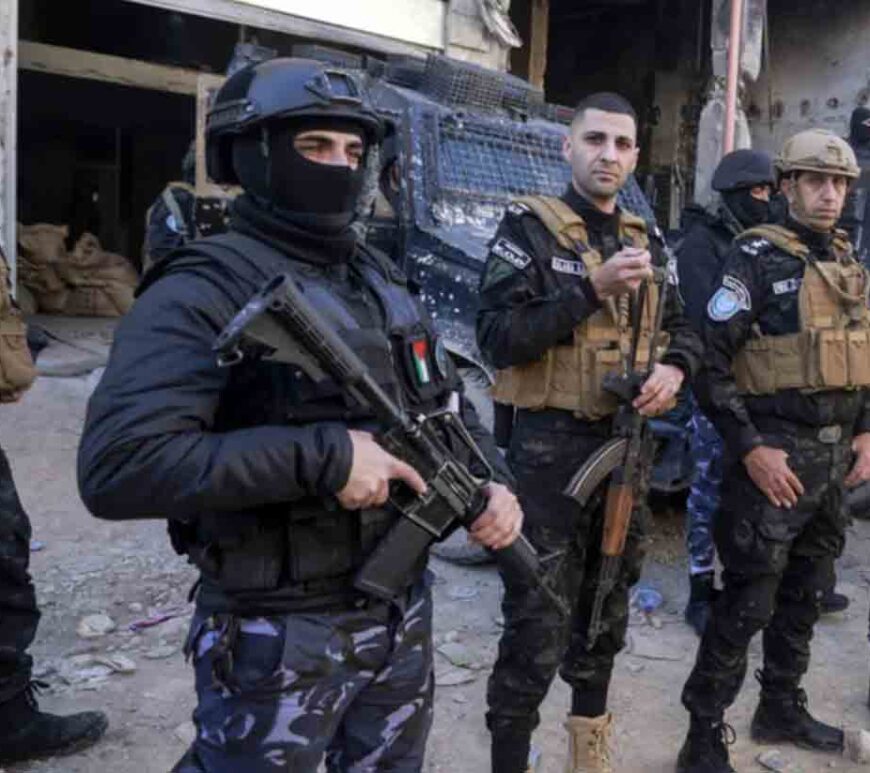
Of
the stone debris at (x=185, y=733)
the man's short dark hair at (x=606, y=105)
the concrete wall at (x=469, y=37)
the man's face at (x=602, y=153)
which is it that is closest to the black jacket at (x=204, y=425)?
the man's face at (x=602, y=153)

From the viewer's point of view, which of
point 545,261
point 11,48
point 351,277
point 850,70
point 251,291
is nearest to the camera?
point 251,291

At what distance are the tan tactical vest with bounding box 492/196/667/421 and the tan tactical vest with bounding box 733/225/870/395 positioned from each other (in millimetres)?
451

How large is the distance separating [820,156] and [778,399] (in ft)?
2.26

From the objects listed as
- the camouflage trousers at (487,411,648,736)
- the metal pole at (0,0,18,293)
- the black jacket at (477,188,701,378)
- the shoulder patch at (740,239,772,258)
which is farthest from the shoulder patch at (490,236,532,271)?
the metal pole at (0,0,18,293)

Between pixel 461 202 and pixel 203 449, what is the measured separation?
381 centimetres

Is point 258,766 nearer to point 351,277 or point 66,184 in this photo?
point 351,277

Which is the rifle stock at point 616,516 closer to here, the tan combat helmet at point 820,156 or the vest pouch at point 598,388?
the vest pouch at point 598,388

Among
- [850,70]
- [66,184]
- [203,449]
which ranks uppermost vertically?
[850,70]

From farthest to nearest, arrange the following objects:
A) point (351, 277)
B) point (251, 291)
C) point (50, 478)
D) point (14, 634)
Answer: point (50, 478) → point (14, 634) → point (351, 277) → point (251, 291)

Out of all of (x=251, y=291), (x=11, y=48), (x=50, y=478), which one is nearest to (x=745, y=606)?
(x=251, y=291)

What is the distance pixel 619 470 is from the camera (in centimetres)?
254

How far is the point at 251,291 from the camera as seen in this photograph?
1615 millimetres

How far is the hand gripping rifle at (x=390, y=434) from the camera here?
57.9 inches

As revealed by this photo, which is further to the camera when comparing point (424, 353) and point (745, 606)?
point (745, 606)
